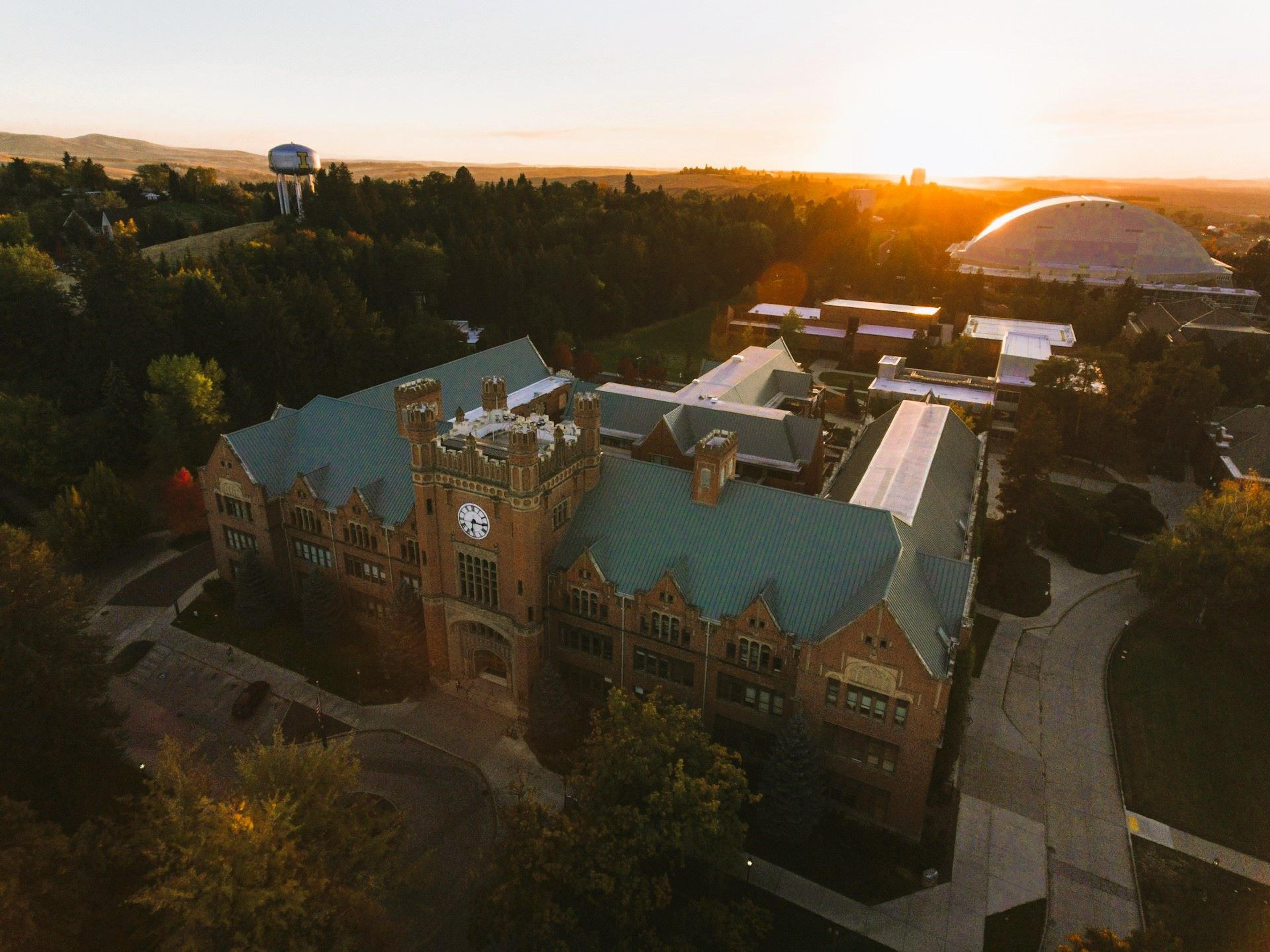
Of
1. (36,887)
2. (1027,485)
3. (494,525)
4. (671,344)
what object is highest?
(494,525)

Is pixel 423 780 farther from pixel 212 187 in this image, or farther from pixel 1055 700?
pixel 212 187

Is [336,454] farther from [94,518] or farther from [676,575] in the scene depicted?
[676,575]

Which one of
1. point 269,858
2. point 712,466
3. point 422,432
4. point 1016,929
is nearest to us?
point 269,858


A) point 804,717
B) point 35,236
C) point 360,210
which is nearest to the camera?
point 804,717

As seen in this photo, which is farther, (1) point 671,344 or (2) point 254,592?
(1) point 671,344

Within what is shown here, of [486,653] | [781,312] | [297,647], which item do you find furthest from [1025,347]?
[297,647]

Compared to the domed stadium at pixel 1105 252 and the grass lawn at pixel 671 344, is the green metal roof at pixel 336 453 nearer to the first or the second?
the grass lawn at pixel 671 344

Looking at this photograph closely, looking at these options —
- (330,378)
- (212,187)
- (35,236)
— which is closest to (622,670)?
(330,378)
